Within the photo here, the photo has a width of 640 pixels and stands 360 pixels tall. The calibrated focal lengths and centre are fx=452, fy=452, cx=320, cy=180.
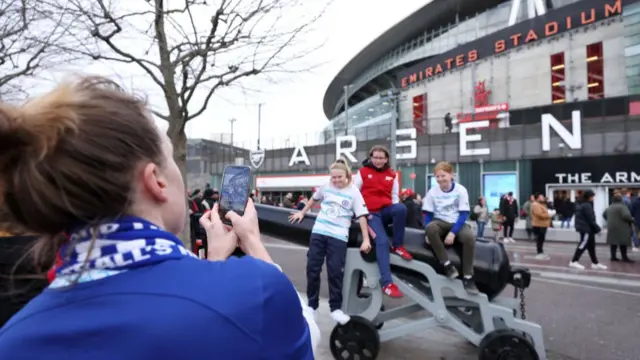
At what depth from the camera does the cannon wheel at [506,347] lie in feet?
13.9

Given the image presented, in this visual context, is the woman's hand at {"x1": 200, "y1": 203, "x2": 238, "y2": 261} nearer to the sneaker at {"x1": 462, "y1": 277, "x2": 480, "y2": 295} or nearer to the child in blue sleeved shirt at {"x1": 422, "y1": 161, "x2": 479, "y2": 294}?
the child in blue sleeved shirt at {"x1": 422, "y1": 161, "x2": 479, "y2": 294}

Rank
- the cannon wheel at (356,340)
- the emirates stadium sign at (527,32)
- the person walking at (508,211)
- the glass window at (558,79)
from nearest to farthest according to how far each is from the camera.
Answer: the cannon wheel at (356,340) → the person walking at (508,211) → the emirates stadium sign at (527,32) → the glass window at (558,79)

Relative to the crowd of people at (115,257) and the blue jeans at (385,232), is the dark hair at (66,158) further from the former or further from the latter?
the blue jeans at (385,232)

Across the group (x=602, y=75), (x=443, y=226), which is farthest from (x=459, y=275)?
(x=602, y=75)

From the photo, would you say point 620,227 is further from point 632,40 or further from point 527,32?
point 527,32

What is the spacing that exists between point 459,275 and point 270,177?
31114 millimetres

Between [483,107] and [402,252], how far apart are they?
30747 millimetres

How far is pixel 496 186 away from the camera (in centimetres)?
2575

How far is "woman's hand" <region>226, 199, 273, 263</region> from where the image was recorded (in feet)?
4.53

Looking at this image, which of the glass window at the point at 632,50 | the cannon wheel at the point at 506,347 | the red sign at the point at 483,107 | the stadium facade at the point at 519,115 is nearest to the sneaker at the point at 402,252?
the cannon wheel at the point at 506,347

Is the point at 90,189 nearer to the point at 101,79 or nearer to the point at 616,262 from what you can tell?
the point at 101,79

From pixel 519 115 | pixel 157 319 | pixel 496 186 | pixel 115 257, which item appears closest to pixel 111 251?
pixel 115 257

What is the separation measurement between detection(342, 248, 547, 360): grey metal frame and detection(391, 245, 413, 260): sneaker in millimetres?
45

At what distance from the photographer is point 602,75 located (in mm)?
28625
